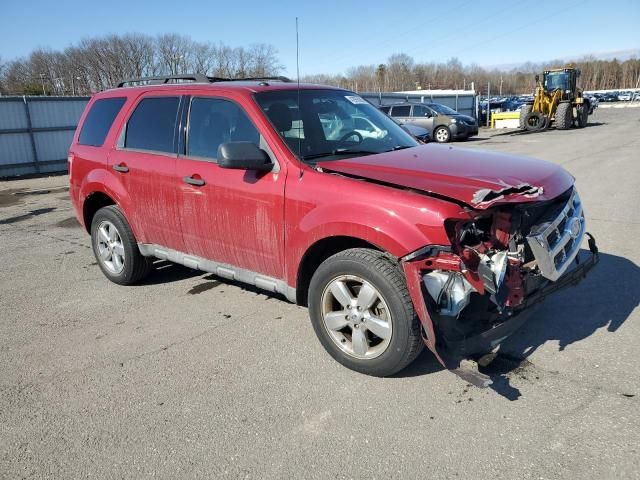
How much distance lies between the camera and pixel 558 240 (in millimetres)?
3322

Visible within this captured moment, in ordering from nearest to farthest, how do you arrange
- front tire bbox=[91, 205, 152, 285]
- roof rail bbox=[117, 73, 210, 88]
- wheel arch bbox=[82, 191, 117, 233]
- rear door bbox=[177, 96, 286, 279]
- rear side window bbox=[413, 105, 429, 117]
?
rear door bbox=[177, 96, 286, 279] → roof rail bbox=[117, 73, 210, 88] → front tire bbox=[91, 205, 152, 285] → wheel arch bbox=[82, 191, 117, 233] → rear side window bbox=[413, 105, 429, 117]

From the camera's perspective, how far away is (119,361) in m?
3.78

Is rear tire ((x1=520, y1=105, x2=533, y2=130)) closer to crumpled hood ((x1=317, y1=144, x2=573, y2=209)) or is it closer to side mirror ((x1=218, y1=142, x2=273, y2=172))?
crumpled hood ((x1=317, y1=144, x2=573, y2=209))

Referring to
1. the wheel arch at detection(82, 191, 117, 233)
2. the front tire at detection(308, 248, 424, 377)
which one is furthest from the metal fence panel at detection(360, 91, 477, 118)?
the front tire at detection(308, 248, 424, 377)

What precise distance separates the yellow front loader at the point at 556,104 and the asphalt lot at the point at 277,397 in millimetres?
24659

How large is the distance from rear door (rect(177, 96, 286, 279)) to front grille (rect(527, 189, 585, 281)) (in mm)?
1698

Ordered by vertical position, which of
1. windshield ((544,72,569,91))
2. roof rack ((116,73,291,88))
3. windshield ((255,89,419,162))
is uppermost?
windshield ((544,72,569,91))

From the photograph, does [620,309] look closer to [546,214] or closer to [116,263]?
[546,214]

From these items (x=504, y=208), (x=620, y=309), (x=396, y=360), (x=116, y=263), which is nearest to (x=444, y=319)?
(x=396, y=360)

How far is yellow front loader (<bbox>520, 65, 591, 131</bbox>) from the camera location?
27.1m

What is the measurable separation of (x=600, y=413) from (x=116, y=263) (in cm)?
451

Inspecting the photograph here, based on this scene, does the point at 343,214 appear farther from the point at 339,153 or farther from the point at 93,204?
the point at 93,204

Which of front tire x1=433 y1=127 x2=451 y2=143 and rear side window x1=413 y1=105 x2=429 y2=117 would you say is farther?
rear side window x1=413 y1=105 x2=429 y2=117

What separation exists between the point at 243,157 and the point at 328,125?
37.5 inches
